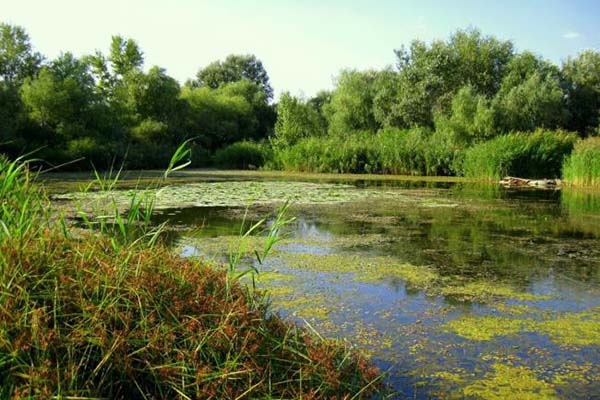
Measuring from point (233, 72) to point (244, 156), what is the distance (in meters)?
30.2

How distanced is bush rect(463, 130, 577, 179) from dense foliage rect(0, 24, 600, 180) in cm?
12

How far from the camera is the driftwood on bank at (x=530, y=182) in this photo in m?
15.5

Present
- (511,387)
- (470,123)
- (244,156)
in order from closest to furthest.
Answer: (511,387) < (470,123) < (244,156)

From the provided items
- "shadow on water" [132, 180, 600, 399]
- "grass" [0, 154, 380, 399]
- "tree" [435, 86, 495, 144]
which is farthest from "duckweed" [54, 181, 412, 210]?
"tree" [435, 86, 495, 144]

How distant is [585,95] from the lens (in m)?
29.1

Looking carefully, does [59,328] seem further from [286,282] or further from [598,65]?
[598,65]

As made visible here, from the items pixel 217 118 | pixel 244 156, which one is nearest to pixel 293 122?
pixel 244 156

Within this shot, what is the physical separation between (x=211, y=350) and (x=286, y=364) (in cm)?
36

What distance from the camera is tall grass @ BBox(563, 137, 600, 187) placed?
14196 mm

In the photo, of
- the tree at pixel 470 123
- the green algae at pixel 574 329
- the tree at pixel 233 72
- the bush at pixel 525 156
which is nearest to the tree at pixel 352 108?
the tree at pixel 470 123

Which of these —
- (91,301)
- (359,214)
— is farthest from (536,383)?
(359,214)

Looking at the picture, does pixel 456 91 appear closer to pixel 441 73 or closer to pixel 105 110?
pixel 441 73

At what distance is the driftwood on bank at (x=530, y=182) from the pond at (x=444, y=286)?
6.15 metres

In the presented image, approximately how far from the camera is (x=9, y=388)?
179 cm
